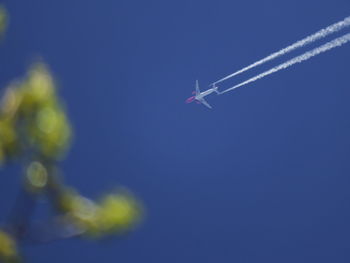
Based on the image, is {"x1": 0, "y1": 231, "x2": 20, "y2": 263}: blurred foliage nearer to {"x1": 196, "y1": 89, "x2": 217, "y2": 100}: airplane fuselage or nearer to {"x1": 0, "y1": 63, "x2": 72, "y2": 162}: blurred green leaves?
→ {"x1": 0, "y1": 63, "x2": 72, "y2": 162}: blurred green leaves

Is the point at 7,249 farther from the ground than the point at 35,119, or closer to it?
closer to it

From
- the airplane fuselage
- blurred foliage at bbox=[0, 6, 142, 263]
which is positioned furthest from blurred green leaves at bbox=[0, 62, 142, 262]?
the airplane fuselage

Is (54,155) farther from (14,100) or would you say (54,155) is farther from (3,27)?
(3,27)

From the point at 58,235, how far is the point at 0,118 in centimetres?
135

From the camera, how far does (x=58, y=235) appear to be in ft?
18.5

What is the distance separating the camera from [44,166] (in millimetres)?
5484

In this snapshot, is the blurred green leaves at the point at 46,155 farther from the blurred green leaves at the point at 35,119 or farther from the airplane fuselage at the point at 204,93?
the airplane fuselage at the point at 204,93

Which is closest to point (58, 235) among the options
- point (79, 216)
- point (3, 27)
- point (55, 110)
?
point (79, 216)

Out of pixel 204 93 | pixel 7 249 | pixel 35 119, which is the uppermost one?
pixel 204 93

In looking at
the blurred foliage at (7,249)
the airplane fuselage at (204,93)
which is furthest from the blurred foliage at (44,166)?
the airplane fuselage at (204,93)

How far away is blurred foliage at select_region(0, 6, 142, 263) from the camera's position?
5.29 meters

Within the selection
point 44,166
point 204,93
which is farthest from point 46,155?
point 204,93

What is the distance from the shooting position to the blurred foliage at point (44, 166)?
5.29 metres

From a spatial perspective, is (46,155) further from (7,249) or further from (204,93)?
(204,93)
